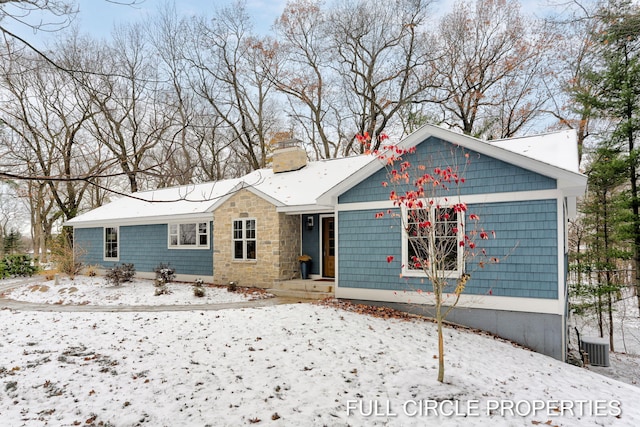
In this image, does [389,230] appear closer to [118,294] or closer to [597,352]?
[597,352]

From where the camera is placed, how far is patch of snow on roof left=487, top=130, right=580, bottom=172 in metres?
7.15

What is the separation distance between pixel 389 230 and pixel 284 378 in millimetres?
4688

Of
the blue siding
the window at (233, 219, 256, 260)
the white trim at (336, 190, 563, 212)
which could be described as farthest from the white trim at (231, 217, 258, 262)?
the white trim at (336, 190, 563, 212)

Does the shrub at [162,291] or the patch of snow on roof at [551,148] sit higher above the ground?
the patch of snow on roof at [551,148]

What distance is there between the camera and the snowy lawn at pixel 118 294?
Answer: 1025 centimetres

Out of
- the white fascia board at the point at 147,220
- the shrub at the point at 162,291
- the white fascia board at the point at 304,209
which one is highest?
the white fascia board at the point at 304,209

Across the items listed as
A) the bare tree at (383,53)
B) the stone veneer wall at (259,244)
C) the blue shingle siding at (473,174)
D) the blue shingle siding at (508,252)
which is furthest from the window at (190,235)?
the bare tree at (383,53)

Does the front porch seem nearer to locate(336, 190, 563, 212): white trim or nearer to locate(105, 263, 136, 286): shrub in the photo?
locate(336, 190, 563, 212): white trim

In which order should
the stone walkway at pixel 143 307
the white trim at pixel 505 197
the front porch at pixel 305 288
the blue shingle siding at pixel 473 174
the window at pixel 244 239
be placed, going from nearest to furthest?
the white trim at pixel 505 197 → the blue shingle siding at pixel 473 174 → the stone walkway at pixel 143 307 → the front porch at pixel 305 288 → the window at pixel 244 239

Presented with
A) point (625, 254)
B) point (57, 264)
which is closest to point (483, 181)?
point (625, 254)

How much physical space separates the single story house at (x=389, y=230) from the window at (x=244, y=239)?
0.11 feet

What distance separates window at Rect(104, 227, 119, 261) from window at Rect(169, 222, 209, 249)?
357 centimetres

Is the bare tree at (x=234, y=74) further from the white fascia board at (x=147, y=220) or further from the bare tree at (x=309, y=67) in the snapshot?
the white fascia board at (x=147, y=220)

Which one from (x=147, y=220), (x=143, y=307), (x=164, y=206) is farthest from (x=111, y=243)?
(x=143, y=307)
